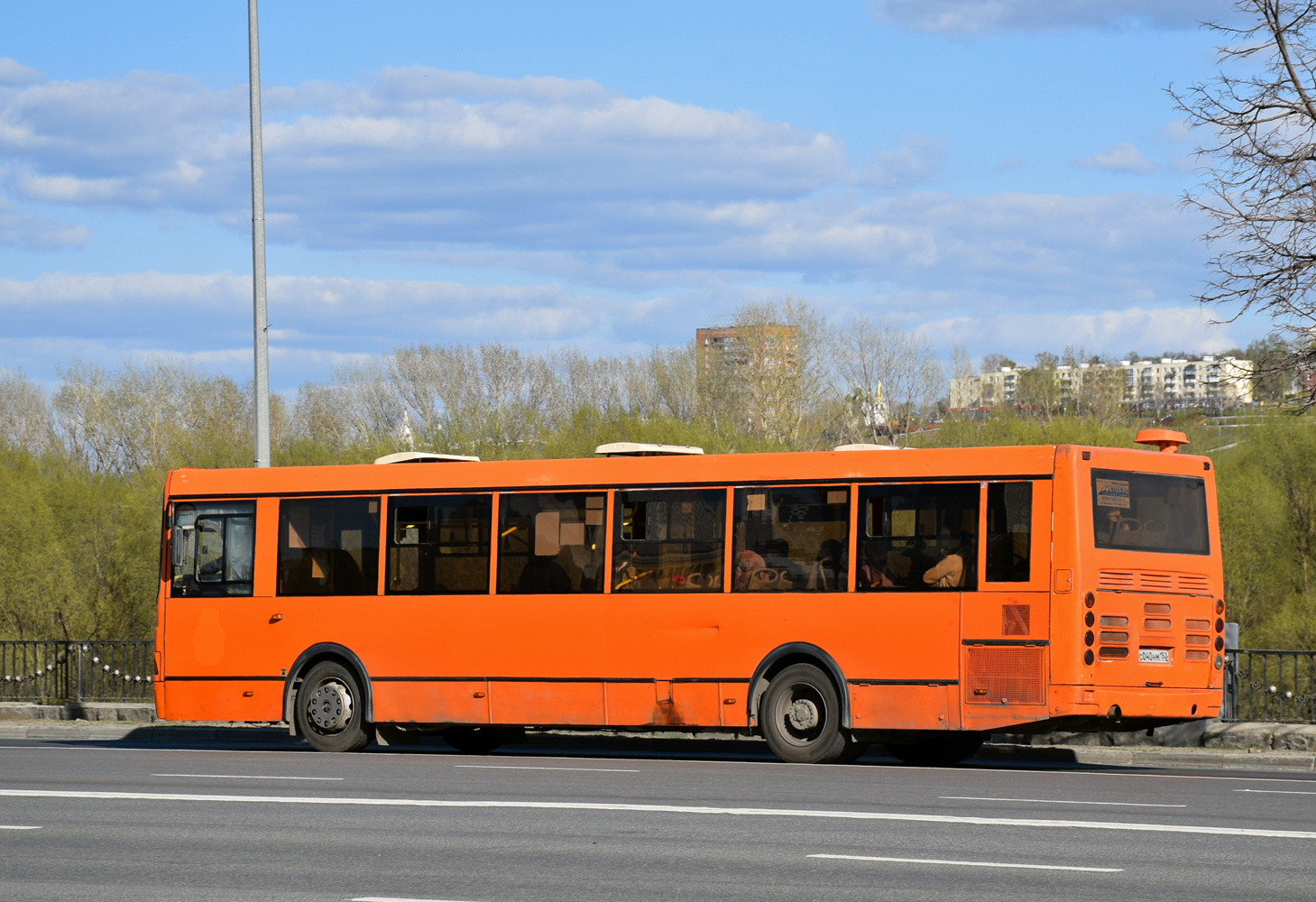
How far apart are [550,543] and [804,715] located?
3.19 metres

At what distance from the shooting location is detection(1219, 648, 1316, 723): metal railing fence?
19188mm

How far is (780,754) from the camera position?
15.7 m

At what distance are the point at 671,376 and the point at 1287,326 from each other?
59.0m

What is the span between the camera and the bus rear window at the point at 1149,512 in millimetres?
14898

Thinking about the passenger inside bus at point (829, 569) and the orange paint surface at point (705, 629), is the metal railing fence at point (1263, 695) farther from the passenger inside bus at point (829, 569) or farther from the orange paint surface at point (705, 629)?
the passenger inside bus at point (829, 569)

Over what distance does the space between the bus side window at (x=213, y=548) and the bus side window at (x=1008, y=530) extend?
27.2 ft

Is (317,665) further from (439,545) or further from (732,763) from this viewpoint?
(732,763)

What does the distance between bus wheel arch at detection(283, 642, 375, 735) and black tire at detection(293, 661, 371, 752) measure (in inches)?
1.2

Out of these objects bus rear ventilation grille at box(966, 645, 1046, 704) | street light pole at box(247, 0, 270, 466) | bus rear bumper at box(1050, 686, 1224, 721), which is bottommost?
bus rear bumper at box(1050, 686, 1224, 721)

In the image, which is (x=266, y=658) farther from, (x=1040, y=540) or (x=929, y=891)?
(x=929, y=891)

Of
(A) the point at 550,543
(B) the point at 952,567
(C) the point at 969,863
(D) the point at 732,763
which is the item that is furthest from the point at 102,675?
(C) the point at 969,863

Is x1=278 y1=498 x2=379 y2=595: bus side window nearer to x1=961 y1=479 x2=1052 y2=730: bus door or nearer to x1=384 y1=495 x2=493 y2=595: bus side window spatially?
x1=384 y1=495 x2=493 y2=595: bus side window

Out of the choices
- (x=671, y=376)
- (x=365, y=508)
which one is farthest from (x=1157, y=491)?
(x=671, y=376)

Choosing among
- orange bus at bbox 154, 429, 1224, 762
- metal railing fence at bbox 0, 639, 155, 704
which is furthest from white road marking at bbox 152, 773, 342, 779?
metal railing fence at bbox 0, 639, 155, 704
